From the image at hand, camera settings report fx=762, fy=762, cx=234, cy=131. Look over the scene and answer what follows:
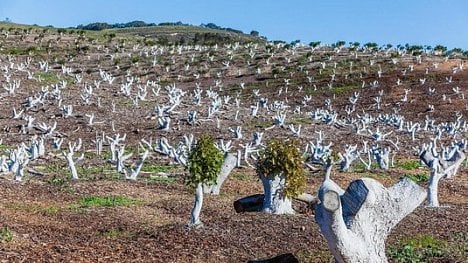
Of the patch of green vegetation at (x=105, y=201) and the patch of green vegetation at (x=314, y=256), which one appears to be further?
the patch of green vegetation at (x=105, y=201)

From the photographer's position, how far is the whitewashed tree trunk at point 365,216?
9.96m

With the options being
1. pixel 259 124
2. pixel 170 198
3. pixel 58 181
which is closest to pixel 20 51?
pixel 259 124

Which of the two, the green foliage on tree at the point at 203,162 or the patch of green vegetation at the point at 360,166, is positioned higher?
the green foliage on tree at the point at 203,162

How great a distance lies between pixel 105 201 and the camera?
18.6 meters

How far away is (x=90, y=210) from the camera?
17219 mm

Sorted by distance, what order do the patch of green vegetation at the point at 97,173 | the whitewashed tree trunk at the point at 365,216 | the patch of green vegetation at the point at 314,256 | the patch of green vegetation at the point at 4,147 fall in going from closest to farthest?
the whitewashed tree trunk at the point at 365,216 < the patch of green vegetation at the point at 314,256 < the patch of green vegetation at the point at 97,173 < the patch of green vegetation at the point at 4,147

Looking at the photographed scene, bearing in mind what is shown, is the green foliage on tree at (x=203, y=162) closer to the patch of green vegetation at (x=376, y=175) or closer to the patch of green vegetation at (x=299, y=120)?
the patch of green vegetation at (x=376, y=175)

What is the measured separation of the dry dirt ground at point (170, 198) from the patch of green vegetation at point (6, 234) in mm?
21

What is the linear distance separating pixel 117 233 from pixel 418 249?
5741 millimetres

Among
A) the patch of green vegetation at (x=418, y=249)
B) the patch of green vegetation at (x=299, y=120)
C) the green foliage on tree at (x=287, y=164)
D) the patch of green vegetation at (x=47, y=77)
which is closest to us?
the patch of green vegetation at (x=418, y=249)

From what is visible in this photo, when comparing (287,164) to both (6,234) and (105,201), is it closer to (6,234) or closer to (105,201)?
(105,201)

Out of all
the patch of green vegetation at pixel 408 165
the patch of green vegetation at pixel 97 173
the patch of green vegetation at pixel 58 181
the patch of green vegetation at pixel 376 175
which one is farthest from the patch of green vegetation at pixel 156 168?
the patch of green vegetation at pixel 408 165

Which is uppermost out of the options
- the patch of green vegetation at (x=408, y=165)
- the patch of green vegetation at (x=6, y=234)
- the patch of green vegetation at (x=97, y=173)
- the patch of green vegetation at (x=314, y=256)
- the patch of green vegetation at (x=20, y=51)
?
the patch of green vegetation at (x=20, y=51)

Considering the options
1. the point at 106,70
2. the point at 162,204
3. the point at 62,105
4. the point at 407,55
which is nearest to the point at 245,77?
the point at 106,70
